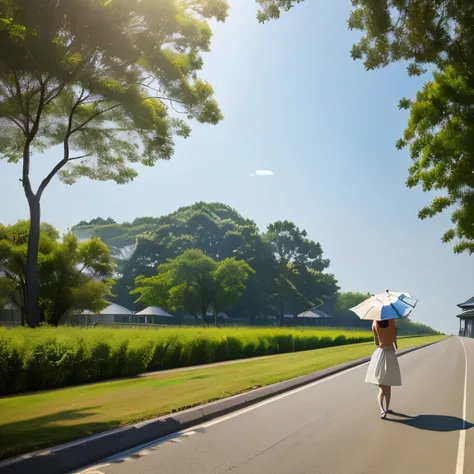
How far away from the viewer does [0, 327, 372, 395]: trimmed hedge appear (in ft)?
44.9

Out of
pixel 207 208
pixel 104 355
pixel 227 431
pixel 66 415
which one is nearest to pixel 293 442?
pixel 227 431

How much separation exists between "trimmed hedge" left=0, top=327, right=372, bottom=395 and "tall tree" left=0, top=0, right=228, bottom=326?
4893 mm

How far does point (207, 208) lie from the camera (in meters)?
109

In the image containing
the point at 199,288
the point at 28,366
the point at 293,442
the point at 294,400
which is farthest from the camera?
the point at 199,288

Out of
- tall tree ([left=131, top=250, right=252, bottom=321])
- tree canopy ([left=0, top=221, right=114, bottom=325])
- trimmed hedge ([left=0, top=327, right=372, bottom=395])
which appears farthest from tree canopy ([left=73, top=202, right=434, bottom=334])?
trimmed hedge ([left=0, top=327, right=372, bottom=395])

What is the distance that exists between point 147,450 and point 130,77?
46.2 feet

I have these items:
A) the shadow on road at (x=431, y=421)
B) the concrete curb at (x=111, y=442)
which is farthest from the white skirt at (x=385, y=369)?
the concrete curb at (x=111, y=442)

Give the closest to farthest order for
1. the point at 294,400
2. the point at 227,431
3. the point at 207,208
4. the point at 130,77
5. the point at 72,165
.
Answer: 1. the point at 227,431
2. the point at 294,400
3. the point at 130,77
4. the point at 72,165
5. the point at 207,208

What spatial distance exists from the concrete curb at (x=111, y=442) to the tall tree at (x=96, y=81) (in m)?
9.23

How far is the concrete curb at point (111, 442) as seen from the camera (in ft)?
19.7

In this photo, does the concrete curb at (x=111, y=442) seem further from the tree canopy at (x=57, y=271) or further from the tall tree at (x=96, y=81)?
the tree canopy at (x=57, y=271)

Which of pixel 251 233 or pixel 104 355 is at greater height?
pixel 251 233

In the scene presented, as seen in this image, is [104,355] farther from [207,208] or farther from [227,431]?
[207,208]

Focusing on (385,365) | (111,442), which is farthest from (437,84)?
(111,442)
